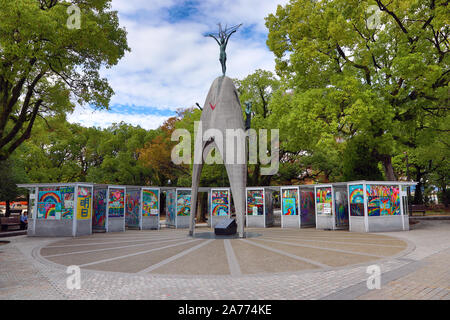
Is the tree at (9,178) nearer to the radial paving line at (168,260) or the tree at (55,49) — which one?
the tree at (55,49)

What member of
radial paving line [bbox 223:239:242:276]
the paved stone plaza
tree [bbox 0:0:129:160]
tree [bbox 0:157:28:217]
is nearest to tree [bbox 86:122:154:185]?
tree [bbox 0:157:28:217]

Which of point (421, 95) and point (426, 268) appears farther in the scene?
point (421, 95)

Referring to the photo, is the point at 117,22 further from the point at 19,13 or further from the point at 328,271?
the point at 328,271

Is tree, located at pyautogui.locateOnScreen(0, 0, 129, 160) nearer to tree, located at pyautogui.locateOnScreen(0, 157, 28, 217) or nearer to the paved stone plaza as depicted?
the paved stone plaza

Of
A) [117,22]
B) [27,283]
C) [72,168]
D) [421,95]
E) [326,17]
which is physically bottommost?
[27,283]

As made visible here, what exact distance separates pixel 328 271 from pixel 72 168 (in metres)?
33.3

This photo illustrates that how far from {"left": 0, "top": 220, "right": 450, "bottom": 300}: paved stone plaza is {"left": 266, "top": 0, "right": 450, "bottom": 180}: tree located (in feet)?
27.4

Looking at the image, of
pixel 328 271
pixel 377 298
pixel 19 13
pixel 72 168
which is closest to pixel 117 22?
pixel 19 13

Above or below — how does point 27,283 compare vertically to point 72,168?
below

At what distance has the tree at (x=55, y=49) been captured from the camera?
10.7 metres

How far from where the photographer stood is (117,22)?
48.3ft
